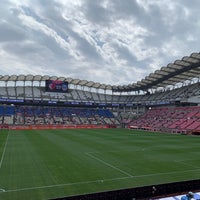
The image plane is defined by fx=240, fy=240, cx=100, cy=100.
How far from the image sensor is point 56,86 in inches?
3482

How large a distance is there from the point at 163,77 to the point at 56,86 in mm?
38740

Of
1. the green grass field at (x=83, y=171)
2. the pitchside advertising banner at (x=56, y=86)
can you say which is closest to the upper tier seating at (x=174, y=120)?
the pitchside advertising banner at (x=56, y=86)

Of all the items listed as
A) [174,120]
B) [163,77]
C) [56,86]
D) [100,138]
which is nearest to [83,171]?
[100,138]

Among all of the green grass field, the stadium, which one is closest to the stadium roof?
the stadium

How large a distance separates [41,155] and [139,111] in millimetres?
81284

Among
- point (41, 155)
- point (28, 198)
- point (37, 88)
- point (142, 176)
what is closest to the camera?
point (28, 198)

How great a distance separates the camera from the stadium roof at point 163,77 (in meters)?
57.1

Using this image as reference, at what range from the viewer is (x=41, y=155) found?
87.4 feet

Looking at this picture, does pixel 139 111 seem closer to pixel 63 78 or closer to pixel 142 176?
pixel 63 78

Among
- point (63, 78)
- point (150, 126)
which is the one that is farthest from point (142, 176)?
point (63, 78)

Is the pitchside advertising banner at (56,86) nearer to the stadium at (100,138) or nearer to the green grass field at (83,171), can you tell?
the stadium at (100,138)

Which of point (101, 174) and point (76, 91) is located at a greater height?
point (76, 91)

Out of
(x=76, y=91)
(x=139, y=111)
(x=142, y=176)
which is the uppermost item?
(x=76, y=91)

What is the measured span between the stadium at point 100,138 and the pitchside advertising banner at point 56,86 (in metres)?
0.14
